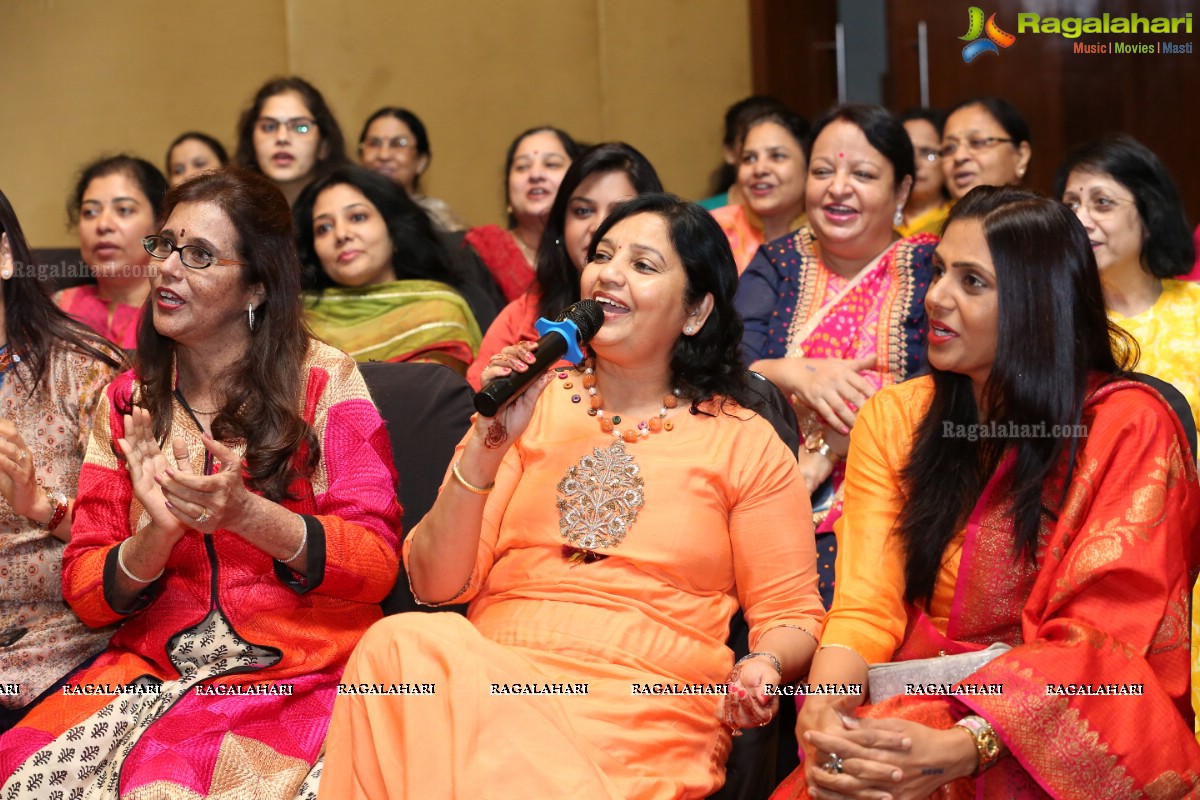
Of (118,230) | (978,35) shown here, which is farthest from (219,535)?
(978,35)

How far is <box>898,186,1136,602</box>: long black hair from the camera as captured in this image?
1876 millimetres

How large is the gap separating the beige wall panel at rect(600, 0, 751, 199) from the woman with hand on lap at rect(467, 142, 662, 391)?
9.28 ft

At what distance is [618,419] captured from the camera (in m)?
2.12

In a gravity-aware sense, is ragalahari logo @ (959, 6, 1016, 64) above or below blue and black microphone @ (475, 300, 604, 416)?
above

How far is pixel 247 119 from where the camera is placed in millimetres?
4387

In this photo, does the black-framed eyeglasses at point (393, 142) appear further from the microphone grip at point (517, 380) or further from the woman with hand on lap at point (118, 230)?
the microphone grip at point (517, 380)

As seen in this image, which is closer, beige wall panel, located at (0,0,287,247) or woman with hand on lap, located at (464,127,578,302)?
woman with hand on lap, located at (464,127,578,302)

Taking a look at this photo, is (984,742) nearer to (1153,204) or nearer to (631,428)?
(631,428)

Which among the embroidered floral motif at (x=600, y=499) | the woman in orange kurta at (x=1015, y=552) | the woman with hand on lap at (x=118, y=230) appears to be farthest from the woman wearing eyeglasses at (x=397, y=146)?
the woman in orange kurta at (x=1015, y=552)

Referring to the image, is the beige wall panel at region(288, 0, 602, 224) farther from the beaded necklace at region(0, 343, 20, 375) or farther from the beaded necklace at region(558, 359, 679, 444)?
the beaded necklace at region(558, 359, 679, 444)

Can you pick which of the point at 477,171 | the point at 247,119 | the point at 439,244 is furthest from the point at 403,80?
the point at 439,244

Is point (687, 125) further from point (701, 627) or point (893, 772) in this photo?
point (893, 772)

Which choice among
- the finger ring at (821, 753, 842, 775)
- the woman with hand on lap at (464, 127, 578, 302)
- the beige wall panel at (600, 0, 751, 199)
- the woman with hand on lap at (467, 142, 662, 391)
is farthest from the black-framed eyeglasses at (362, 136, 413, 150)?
the finger ring at (821, 753, 842, 775)

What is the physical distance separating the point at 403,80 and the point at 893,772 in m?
4.52
